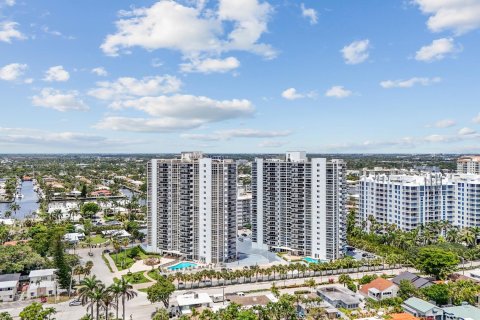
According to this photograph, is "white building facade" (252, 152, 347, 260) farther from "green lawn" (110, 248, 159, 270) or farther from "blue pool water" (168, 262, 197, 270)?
"green lawn" (110, 248, 159, 270)

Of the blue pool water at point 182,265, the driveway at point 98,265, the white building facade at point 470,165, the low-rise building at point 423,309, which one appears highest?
the white building facade at point 470,165

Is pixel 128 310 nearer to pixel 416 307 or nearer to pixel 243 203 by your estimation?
pixel 416 307

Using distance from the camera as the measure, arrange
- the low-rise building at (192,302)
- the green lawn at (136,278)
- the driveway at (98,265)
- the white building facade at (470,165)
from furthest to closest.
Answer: the white building facade at (470,165), the driveway at (98,265), the green lawn at (136,278), the low-rise building at (192,302)

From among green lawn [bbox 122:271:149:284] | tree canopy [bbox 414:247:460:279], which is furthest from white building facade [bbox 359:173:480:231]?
green lawn [bbox 122:271:149:284]

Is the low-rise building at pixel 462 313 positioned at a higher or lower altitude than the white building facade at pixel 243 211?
lower

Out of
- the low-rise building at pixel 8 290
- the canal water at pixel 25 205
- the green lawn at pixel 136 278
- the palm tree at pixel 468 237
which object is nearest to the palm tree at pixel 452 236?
the palm tree at pixel 468 237

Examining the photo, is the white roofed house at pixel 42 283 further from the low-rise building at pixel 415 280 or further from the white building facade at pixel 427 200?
the white building facade at pixel 427 200

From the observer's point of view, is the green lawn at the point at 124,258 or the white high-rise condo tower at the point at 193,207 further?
the white high-rise condo tower at the point at 193,207
